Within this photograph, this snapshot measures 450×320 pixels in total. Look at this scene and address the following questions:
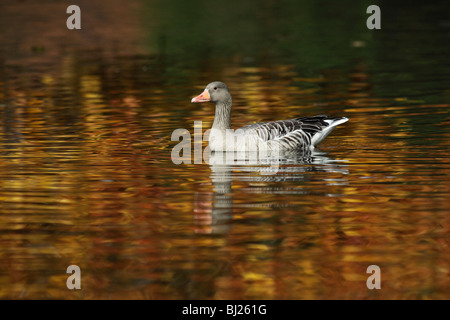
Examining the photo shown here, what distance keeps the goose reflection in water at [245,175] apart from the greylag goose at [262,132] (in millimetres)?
157

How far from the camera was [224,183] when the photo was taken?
13352 millimetres

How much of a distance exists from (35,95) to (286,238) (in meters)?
14.2

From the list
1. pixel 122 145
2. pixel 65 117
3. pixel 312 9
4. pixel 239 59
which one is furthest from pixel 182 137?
pixel 312 9

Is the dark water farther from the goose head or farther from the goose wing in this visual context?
the goose head

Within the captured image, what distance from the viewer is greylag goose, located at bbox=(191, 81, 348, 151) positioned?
15.8m

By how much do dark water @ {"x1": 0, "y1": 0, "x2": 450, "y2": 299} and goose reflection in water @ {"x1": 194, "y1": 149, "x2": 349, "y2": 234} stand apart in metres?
0.04

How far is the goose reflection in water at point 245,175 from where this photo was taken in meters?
11.4

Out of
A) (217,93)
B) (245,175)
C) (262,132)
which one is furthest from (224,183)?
(217,93)

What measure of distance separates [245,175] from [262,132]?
6.50ft

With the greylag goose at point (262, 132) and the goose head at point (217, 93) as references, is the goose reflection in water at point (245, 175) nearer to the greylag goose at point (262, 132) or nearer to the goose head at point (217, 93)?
the greylag goose at point (262, 132)

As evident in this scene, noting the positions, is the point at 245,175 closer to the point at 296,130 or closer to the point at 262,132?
the point at 262,132

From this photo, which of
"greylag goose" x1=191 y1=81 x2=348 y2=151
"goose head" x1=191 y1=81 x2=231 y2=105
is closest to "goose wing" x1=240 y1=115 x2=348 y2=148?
"greylag goose" x1=191 y1=81 x2=348 y2=151

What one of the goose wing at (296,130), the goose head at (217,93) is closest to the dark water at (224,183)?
the goose wing at (296,130)
